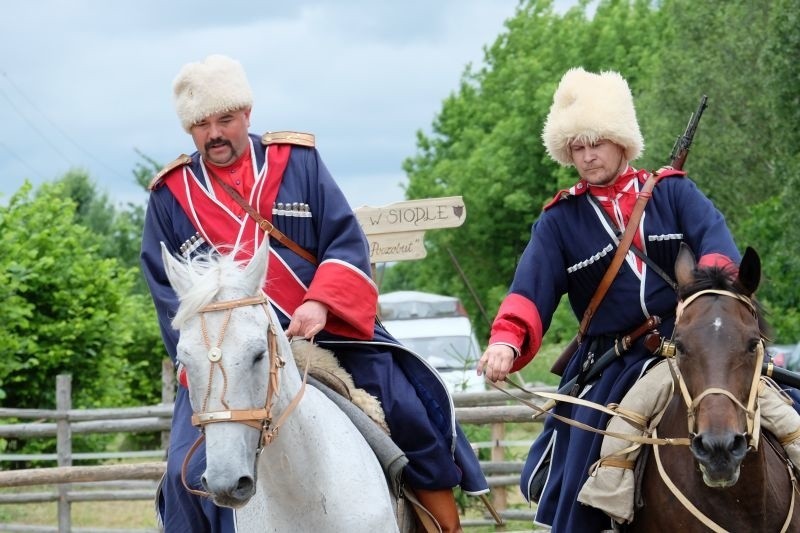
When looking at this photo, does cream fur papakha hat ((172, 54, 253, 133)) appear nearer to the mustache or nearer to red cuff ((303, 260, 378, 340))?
the mustache

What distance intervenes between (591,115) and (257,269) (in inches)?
76.6

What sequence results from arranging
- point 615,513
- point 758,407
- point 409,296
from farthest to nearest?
point 409,296 < point 615,513 < point 758,407

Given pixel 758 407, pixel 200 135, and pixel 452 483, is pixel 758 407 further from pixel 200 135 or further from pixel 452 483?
pixel 200 135

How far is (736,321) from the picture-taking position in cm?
492

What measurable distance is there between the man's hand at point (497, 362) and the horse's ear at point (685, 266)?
808 mm

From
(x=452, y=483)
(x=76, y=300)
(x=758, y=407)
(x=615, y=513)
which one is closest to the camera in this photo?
(x=758, y=407)

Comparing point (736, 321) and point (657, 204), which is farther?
point (657, 204)

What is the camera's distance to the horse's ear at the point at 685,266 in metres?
5.20

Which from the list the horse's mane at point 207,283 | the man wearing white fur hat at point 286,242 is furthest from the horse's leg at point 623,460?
the horse's mane at point 207,283

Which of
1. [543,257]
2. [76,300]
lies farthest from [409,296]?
[543,257]

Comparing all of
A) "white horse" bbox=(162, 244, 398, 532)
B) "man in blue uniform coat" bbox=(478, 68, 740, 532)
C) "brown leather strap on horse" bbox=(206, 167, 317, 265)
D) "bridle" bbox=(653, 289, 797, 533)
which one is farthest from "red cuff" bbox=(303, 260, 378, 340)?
"bridle" bbox=(653, 289, 797, 533)

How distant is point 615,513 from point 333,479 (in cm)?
127

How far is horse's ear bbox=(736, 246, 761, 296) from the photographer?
5000 mm

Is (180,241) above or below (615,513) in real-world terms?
above
